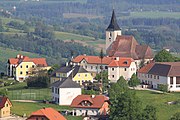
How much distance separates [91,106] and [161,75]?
520 inches

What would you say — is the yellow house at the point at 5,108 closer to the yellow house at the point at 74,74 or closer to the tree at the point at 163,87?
the yellow house at the point at 74,74

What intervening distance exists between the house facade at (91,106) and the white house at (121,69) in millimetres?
14502

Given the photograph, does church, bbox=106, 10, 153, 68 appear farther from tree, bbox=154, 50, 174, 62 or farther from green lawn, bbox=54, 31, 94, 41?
green lawn, bbox=54, 31, 94, 41

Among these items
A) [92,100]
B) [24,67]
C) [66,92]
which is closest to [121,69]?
[24,67]

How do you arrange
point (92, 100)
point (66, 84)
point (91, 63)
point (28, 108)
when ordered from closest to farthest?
point (28, 108), point (92, 100), point (66, 84), point (91, 63)

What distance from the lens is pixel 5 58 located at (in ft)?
440

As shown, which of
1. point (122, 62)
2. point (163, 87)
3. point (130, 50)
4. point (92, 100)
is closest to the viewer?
point (92, 100)

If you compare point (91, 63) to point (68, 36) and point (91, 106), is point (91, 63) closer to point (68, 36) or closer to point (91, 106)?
point (91, 106)

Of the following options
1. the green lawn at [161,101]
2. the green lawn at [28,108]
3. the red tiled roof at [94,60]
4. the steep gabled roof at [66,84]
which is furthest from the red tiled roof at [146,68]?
the green lawn at [28,108]

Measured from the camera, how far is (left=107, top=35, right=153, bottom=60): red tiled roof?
84.2m

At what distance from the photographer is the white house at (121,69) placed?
8062 centimetres

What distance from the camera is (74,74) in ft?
257

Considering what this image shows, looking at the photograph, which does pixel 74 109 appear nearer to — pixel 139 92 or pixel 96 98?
pixel 96 98

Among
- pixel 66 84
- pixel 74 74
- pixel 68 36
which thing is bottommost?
pixel 68 36
